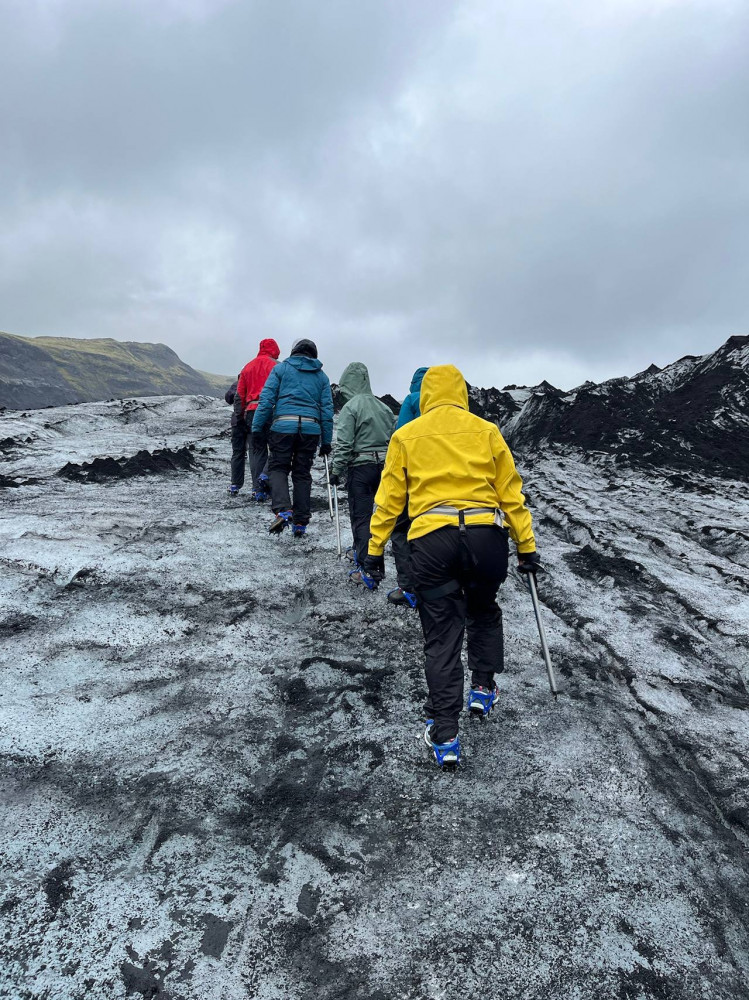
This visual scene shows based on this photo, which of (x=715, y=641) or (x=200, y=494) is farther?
(x=200, y=494)

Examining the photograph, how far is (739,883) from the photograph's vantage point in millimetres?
2914

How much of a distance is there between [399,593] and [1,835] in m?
3.02

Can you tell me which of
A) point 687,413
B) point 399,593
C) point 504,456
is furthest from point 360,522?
point 687,413

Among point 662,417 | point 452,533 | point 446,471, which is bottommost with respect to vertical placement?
point 452,533

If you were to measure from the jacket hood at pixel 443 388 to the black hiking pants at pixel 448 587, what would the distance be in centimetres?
98

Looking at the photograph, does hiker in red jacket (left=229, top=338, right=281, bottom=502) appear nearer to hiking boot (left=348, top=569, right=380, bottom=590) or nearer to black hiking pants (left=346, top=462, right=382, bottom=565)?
black hiking pants (left=346, top=462, right=382, bottom=565)

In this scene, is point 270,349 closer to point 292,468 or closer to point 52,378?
point 292,468

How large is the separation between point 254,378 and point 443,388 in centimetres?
625

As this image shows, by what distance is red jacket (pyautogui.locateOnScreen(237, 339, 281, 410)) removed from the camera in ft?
31.8

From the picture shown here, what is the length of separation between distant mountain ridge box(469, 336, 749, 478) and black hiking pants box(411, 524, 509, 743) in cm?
1122

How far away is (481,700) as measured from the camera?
4164 mm

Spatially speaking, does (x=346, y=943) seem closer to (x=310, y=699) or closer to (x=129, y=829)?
(x=129, y=829)

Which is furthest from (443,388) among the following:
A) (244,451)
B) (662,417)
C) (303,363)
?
(662,417)

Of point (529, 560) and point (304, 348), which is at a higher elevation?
point (304, 348)
